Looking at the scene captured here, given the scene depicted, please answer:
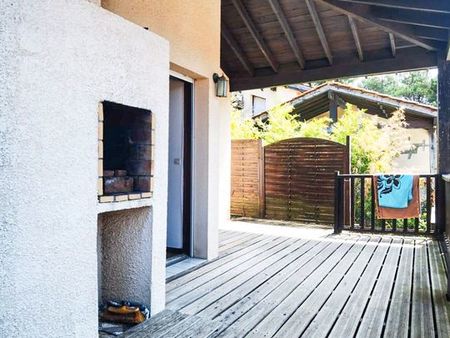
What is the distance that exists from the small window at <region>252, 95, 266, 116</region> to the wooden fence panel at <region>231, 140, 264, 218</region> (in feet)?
26.9

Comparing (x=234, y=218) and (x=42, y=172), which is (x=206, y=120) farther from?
(x=234, y=218)

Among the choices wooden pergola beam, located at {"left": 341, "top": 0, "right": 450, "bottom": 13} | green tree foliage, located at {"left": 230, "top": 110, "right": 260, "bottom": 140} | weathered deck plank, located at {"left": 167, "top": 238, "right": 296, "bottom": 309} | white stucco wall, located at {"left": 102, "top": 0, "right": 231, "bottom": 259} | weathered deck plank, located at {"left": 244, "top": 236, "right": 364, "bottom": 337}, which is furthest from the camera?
green tree foliage, located at {"left": 230, "top": 110, "right": 260, "bottom": 140}

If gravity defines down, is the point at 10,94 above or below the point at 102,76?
below

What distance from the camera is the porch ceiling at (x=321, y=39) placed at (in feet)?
17.6

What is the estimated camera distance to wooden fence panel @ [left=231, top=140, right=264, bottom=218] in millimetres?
8078

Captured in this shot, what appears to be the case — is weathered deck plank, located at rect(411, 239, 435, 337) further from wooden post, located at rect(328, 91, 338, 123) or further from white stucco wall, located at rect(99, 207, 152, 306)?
wooden post, located at rect(328, 91, 338, 123)

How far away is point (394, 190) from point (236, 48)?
3688 millimetres

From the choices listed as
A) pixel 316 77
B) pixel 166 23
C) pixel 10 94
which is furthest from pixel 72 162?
pixel 316 77

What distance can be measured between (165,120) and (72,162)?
1004 millimetres

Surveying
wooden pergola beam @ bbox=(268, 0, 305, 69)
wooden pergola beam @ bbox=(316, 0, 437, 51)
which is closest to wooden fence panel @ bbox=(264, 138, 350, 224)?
wooden pergola beam @ bbox=(268, 0, 305, 69)

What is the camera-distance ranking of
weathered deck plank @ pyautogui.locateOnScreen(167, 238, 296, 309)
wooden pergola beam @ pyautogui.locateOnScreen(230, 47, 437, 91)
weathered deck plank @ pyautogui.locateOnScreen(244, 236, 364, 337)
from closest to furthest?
1. weathered deck plank @ pyautogui.locateOnScreen(244, 236, 364, 337)
2. weathered deck plank @ pyautogui.locateOnScreen(167, 238, 296, 309)
3. wooden pergola beam @ pyautogui.locateOnScreen(230, 47, 437, 91)

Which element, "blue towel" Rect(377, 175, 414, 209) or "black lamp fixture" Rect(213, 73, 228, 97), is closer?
"black lamp fixture" Rect(213, 73, 228, 97)

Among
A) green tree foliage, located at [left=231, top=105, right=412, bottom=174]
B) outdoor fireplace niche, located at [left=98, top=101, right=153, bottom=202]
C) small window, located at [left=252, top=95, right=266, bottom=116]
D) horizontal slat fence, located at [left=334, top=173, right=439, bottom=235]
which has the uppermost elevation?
small window, located at [left=252, top=95, right=266, bottom=116]

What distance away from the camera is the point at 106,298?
3.11 meters
